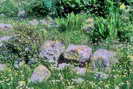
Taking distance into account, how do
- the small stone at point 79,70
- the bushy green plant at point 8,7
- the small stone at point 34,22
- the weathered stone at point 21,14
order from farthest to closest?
1. the bushy green plant at point 8,7
2. the weathered stone at point 21,14
3. the small stone at point 34,22
4. the small stone at point 79,70

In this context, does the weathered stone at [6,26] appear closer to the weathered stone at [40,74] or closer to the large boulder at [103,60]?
the weathered stone at [40,74]

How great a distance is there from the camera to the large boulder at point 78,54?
36.4 ft

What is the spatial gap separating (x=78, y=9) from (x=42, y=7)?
129 centimetres

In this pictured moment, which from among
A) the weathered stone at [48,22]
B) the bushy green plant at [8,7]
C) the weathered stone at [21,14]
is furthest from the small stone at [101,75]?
the bushy green plant at [8,7]

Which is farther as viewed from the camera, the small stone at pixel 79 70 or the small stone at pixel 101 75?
the small stone at pixel 79 70

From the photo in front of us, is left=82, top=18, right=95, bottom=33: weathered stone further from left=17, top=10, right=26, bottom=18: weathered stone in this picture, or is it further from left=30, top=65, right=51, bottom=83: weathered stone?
left=30, top=65, right=51, bottom=83: weathered stone

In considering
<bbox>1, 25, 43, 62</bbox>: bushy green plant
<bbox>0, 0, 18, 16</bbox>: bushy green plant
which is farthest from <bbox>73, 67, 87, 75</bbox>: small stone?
<bbox>0, 0, 18, 16</bbox>: bushy green plant

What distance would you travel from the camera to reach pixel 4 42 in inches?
464

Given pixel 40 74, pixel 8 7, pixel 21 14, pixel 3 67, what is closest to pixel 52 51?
pixel 40 74

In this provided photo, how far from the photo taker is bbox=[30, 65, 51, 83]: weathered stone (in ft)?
34.7

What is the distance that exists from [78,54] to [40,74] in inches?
45.5

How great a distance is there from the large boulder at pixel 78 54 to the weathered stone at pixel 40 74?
0.69 metres

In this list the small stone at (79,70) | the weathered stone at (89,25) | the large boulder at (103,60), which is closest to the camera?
the small stone at (79,70)

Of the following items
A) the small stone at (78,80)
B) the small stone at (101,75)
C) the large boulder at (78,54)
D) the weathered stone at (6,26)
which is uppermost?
the weathered stone at (6,26)
